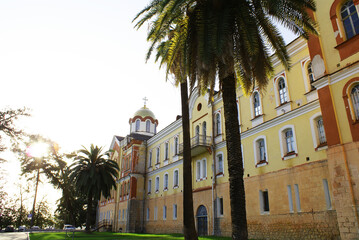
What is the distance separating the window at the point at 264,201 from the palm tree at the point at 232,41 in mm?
9613

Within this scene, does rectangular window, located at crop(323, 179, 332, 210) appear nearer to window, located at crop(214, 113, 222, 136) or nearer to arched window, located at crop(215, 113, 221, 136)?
window, located at crop(214, 113, 222, 136)

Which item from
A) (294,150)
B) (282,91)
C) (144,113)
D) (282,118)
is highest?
(144,113)

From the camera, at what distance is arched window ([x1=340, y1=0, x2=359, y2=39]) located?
12.8 meters

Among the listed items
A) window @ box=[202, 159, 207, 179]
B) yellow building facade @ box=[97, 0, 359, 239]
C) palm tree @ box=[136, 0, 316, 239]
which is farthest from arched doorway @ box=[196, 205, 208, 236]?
palm tree @ box=[136, 0, 316, 239]

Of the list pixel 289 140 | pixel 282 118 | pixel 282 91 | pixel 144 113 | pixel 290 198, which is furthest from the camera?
pixel 144 113

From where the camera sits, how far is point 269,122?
1983cm

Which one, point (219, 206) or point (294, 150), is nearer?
point (294, 150)

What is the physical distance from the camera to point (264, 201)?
19594 millimetres

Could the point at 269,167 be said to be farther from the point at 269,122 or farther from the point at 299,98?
the point at 299,98

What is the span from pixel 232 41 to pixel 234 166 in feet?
15.2

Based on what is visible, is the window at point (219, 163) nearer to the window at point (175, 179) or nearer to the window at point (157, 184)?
the window at point (175, 179)

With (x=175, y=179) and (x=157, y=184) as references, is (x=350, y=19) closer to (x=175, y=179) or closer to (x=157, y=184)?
(x=175, y=179)

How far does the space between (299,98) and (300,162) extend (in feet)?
12.5

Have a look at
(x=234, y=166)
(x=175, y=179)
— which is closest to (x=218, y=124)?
(x=175, y=179)
